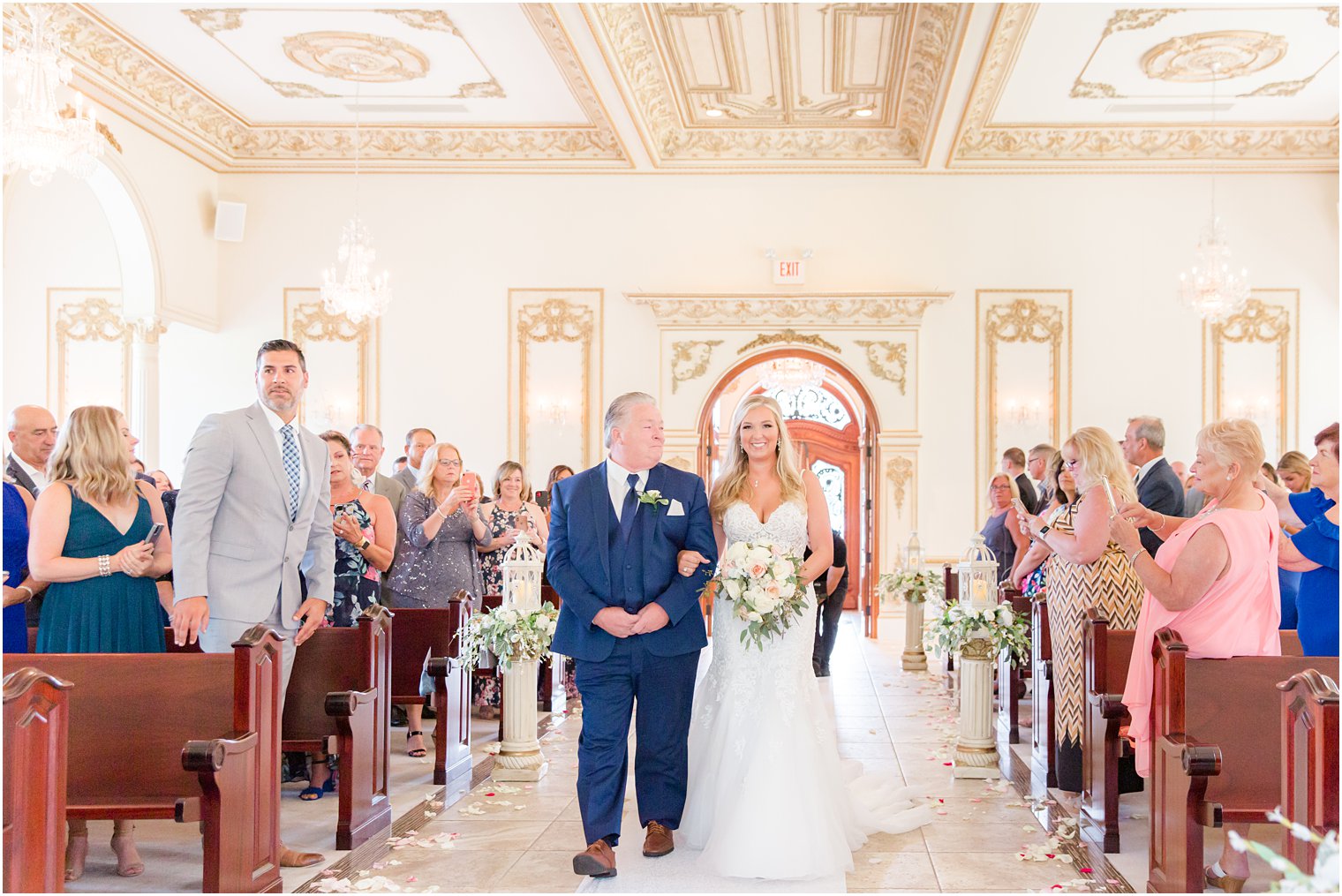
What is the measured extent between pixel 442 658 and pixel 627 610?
2.00 metres

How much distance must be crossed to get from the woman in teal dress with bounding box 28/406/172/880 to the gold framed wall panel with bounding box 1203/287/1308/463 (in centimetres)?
1150

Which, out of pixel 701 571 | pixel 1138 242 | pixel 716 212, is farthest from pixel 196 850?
pixel 1138 242

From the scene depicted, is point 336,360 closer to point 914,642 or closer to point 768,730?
point 914,642

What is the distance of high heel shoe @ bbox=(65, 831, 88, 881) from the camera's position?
14.1 ft

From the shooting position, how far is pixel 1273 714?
3.96 meters

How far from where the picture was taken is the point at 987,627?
6188 millimetres

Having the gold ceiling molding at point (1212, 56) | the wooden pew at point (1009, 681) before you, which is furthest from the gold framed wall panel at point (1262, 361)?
the wooden pew at point (1009, 681)

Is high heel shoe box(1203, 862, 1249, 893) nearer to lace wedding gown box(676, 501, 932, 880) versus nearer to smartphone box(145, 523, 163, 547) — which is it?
lace wedding gown box(676, 501, 932, 880)

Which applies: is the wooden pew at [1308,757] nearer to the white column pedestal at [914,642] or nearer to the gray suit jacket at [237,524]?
the gray suit jacket at [237,524]

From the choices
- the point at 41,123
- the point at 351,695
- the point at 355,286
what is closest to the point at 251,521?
the point at 351,695

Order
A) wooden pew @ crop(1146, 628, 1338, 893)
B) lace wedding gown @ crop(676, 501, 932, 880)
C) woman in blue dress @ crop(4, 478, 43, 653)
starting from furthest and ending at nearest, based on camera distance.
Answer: woman in blue dress @ crop(4, 478, 43, 653) < lace wedding gown @ crop(676, 501, 932, 880) < wooden pew @ crop(1146, 628, 1338, 893)

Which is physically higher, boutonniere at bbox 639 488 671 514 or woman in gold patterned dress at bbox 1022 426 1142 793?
boutonniere at bbox 639 488 671 514

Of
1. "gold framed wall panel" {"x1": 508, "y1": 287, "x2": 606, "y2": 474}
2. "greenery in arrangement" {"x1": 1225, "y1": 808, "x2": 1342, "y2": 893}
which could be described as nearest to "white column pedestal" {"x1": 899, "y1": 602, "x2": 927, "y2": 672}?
"gold framed wall panel" {"x1": 508, "y1": 287, "x2": 606, "y2": 474}

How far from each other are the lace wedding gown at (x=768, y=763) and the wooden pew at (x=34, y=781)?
233 cm
